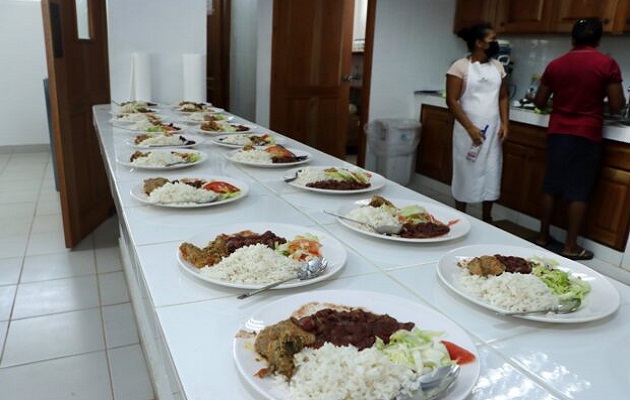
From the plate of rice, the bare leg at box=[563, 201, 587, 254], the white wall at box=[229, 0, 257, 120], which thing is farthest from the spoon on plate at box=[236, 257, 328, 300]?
the white wall at box=[229, 0, 257, 120]

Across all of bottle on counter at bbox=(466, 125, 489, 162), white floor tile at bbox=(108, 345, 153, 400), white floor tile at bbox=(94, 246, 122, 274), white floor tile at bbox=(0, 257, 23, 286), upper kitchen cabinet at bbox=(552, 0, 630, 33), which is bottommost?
white floor tile at bbox=(94, 246, 122, 274)

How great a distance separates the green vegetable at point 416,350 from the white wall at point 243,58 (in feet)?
16.5

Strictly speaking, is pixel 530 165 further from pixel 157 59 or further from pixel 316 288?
pixel 316 288

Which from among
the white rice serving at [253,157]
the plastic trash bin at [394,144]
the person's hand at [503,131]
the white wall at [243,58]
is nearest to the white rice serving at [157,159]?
the white rice serving at [253,157]

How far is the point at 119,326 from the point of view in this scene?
8.26 ft

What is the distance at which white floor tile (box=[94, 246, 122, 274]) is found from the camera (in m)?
3.16

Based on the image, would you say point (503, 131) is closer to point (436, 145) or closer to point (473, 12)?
point (436, 145)

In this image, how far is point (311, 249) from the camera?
112 cm

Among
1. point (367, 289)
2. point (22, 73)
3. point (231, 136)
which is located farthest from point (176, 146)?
point (22, 73)

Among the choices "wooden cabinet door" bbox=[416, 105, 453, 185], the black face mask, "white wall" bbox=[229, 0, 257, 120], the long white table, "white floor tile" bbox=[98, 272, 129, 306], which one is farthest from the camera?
"white wall" bbox=[229, 0, 257, 120]

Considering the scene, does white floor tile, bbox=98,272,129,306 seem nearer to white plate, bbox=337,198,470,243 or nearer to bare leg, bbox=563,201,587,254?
white plate, bbox=337,198,470,243

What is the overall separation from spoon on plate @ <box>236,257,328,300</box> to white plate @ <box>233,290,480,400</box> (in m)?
0.06

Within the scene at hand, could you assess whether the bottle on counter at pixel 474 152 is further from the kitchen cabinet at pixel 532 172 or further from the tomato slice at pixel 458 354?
the tomato slice at pixel 458 354

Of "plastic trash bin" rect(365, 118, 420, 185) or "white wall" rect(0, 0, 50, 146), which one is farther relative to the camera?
"white wall" rect(0, 0, 50, 146)
